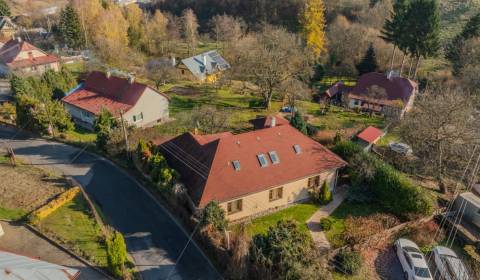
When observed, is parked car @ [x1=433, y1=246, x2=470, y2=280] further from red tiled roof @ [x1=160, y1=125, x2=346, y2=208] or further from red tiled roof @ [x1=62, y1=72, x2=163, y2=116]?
red tiled roof @ [x1=62, y1=72, x2=163, y2=116]

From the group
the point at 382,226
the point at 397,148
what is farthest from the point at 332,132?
the point at 382,226

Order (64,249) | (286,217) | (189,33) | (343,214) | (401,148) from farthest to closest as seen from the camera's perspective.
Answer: (189,33) < (401,148) < (343,214) < (286,217) < (64,249)

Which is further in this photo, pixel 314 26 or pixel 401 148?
pixel 314 26

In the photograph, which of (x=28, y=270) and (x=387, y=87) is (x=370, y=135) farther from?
(x=28, y=270)

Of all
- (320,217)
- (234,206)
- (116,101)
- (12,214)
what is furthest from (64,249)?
(116,101)

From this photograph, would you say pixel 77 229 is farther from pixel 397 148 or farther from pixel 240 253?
pixel 397 148

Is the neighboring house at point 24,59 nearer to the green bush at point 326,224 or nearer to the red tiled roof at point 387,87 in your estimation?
the red tiled roof at point 387,87
